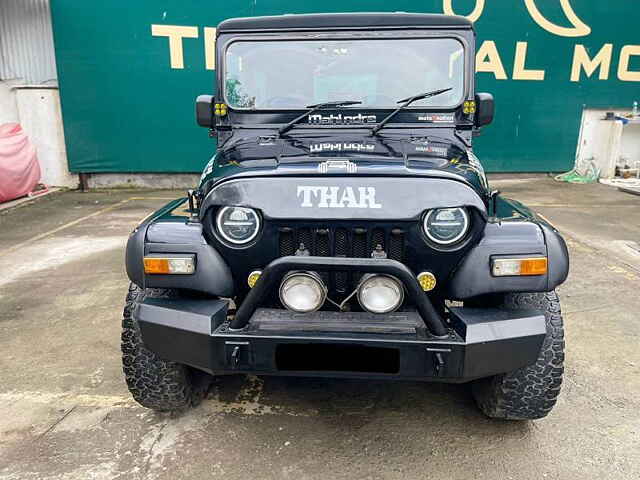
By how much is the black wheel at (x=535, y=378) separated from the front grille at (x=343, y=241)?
57 cm

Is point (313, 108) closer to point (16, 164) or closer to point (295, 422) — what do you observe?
point (295, 422)

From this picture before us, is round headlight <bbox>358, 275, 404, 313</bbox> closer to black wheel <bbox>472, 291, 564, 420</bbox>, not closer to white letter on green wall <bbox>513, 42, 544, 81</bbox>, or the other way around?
black wheel <bbox>472, 291, 564, 420</bbox>

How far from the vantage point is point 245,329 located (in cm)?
199

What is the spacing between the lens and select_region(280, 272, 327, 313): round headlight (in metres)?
1.98

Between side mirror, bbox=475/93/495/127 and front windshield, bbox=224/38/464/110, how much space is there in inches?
5.6

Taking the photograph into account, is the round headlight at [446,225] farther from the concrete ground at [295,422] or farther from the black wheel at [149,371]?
the black wheel at [149,371]

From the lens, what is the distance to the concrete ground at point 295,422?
221cm

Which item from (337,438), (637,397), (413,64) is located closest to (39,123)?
(413,64)

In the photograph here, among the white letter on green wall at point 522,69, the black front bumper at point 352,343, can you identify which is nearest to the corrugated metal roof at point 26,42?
the white letter on green wall at point 522,69

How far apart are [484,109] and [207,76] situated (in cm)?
703

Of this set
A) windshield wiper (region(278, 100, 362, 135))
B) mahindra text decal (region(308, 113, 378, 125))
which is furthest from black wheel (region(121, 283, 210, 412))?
mahindra text decal (region(308, 113, 378, 125))

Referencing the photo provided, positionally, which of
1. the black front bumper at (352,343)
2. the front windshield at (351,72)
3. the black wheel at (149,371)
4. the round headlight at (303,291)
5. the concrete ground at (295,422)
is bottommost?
the concrete ground at (295,422)

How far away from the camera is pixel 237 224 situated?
6.76 ft

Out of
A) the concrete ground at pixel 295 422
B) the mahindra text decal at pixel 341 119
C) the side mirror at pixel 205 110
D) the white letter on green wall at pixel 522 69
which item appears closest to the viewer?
the concrete ground at pixel 295 422
